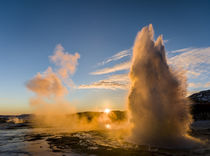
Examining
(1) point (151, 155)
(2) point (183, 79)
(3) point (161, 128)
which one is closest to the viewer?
(1) point (151, 155)

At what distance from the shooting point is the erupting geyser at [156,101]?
14945 millimetres

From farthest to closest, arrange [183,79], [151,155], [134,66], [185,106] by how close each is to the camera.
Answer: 1. [134,66]
2. [183,79]
3. [185,106]
4. [151,155]

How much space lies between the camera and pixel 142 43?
19578 mm

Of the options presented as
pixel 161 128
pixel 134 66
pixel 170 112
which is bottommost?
pixel 161 128

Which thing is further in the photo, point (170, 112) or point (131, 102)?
point (131, 102)

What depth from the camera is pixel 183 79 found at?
696 inches

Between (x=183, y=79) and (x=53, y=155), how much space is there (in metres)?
15.2

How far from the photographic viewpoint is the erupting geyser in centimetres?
1495

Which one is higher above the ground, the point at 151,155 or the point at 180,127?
the point at 180,127

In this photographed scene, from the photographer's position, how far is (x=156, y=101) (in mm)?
15719

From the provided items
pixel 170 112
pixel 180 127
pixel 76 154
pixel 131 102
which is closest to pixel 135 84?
pixel 131 102

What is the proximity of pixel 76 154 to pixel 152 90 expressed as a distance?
9.57 metres

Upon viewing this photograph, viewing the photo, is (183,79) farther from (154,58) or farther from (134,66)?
(134,66)

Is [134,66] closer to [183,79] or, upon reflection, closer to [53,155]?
[183,79]
